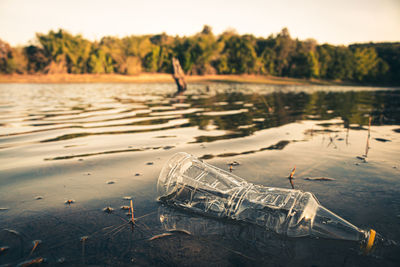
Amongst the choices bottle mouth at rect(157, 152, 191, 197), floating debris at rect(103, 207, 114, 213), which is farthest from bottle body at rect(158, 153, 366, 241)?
floating debris at rect(103, 207, 114, 213)

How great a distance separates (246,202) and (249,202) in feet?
0.10

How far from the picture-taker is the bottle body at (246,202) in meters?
2.14

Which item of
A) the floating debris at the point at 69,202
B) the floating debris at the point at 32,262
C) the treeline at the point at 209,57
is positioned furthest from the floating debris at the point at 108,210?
the treeline at the point at 209,57

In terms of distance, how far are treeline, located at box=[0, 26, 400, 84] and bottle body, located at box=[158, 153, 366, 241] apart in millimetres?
63525

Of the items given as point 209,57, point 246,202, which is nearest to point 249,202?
point 246,202

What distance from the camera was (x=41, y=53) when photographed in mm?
61719

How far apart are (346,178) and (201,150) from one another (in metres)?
2.46

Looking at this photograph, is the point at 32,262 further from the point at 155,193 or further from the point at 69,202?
the point at 155,193

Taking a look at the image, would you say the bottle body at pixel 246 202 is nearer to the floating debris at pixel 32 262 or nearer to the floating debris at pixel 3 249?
the floating debris at pixel 32 262

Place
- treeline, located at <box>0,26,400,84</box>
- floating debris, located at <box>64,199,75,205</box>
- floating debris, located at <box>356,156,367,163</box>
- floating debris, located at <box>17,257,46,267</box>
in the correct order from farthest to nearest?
1. treeline, located at <box>0,26,400,84</box>
2. floating debris, located at <box>356,156,367,163</box>
3. floating debris, located at <box>64,199,75,205</box>
4. floating debris, located at <box>17,257,46,267</box>

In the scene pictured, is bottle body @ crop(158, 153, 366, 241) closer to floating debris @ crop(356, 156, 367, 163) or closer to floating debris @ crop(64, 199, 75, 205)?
floating debris @ crop(64, 199, 75, 205)

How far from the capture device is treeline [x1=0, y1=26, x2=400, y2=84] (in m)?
61.3

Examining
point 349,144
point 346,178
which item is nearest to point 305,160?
point 346,178

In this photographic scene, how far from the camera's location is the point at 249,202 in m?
2.52
